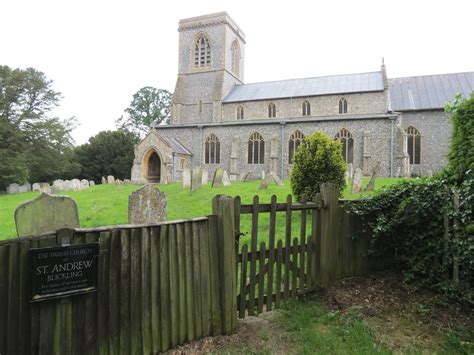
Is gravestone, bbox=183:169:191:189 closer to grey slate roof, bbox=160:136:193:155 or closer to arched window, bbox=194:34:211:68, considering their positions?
grey slate roof, bbox=160:136:193:155

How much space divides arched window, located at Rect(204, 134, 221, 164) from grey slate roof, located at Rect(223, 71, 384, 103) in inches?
203

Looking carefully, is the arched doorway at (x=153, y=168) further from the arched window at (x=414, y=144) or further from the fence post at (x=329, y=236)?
the fence post at (x=329, y=236)

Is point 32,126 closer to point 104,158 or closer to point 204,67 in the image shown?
point 104,158

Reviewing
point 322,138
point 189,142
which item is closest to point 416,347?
point 322,138

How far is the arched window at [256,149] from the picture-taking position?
26547 millimetres

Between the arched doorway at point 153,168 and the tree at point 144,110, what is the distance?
22607 millimetres

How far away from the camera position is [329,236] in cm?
428

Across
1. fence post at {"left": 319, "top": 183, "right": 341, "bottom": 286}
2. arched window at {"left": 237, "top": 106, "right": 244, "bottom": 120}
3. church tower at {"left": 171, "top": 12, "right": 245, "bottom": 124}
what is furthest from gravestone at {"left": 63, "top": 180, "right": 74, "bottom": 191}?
fence post at {"left": 319, "top": 183, "right": 341, "bottom": 286}

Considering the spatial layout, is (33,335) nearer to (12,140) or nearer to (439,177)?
(439,177)

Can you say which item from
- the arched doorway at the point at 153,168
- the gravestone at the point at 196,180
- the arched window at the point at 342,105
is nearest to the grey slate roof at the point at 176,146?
the arched doorway at the point at 153,168

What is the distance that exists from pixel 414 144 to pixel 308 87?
403 inches

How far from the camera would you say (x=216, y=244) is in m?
3.34

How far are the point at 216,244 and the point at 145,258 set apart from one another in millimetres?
760

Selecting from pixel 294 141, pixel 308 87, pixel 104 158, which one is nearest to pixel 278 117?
pixel 308 87
